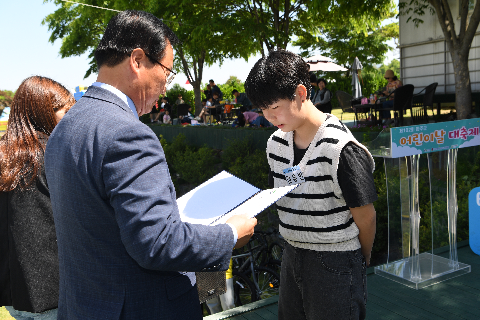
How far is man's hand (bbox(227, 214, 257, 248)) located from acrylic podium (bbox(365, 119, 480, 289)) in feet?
7.00

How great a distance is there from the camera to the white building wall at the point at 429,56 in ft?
37.4

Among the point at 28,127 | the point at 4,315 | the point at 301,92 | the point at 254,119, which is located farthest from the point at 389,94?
the point at 28,127

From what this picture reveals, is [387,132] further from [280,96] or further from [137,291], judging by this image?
[137,291]

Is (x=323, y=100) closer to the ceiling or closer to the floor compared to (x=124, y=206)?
closer to the ceiling

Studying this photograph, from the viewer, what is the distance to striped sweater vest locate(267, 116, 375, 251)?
171 cm

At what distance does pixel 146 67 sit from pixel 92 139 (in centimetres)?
35

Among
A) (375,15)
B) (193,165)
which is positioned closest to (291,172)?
(375,15)

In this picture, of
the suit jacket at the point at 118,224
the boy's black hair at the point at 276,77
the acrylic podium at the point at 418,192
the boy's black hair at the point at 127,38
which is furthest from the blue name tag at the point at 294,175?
the acrylic podium at the point at 418,192

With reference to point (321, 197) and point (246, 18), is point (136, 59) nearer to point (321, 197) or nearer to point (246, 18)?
point (321, 197)

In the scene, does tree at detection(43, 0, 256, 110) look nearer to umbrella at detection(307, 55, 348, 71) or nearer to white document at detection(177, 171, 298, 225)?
umbrella at detection(307, 55, 348, 71)

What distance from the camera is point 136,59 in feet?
4.59

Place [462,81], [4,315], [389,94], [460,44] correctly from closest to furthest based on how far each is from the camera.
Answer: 1. [4,315]
2. [460,44]
3. [462,81]
4. [389,94]

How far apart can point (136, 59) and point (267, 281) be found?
16.4 feet

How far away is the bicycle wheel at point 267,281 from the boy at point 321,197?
158 inches
